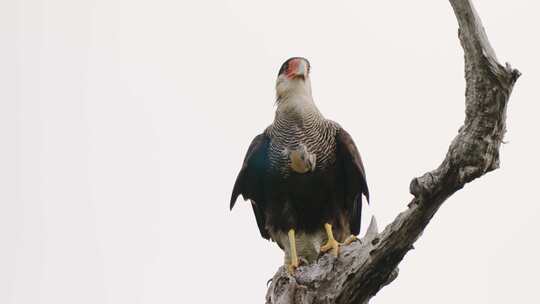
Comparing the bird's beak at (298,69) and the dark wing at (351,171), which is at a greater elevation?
the bird's beak at (298,69)

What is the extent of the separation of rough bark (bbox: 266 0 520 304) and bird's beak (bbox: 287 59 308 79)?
7.06ft

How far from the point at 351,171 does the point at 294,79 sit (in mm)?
1072

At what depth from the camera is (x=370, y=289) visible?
201 inches

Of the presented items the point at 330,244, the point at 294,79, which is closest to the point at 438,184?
the point at 330,244

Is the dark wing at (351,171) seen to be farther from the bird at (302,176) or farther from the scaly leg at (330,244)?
the scaly leg at (330,244)

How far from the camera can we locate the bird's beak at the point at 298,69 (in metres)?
7.16

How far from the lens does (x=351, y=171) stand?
6.72 m

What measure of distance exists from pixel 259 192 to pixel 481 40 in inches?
131

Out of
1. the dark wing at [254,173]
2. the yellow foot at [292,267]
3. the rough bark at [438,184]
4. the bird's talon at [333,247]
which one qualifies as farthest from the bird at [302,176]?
the rough bark at [438,184]

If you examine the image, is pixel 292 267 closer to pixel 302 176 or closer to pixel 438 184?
pixel 302 176

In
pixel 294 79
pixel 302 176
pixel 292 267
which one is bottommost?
pixel 292 267

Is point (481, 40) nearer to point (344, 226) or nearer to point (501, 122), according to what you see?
point (501, 122)

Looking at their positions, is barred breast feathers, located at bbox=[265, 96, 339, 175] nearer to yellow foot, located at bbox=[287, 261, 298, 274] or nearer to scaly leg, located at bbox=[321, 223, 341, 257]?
scaly leg, located at bbox=[321, 223, 341, 257]

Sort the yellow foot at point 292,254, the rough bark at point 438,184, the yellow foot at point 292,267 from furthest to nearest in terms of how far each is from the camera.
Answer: the yellow foot at point 292,254 → the yellow foot at point 292,267 → the rough bark at point 438,184
